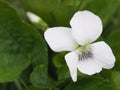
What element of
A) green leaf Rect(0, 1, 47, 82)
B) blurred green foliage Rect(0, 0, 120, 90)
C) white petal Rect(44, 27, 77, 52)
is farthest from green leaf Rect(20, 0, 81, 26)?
white petal Rect(44, 27, 77, 52)

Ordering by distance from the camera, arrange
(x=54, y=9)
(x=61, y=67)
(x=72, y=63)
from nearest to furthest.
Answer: (x=72, y=63) → (x=61, y=67) → (x=54, y=9)

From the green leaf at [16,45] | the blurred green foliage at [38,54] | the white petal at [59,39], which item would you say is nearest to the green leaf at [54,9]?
the blurred green foliage at [38,54]

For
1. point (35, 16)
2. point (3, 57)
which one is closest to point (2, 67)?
point (3, 57)

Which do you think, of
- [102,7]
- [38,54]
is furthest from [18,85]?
[102,7]

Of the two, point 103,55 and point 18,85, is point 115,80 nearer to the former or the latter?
point 103,55

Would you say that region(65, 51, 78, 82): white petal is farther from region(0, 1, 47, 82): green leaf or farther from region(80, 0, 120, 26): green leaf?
region(80, 0, 120, 26): green leaf
